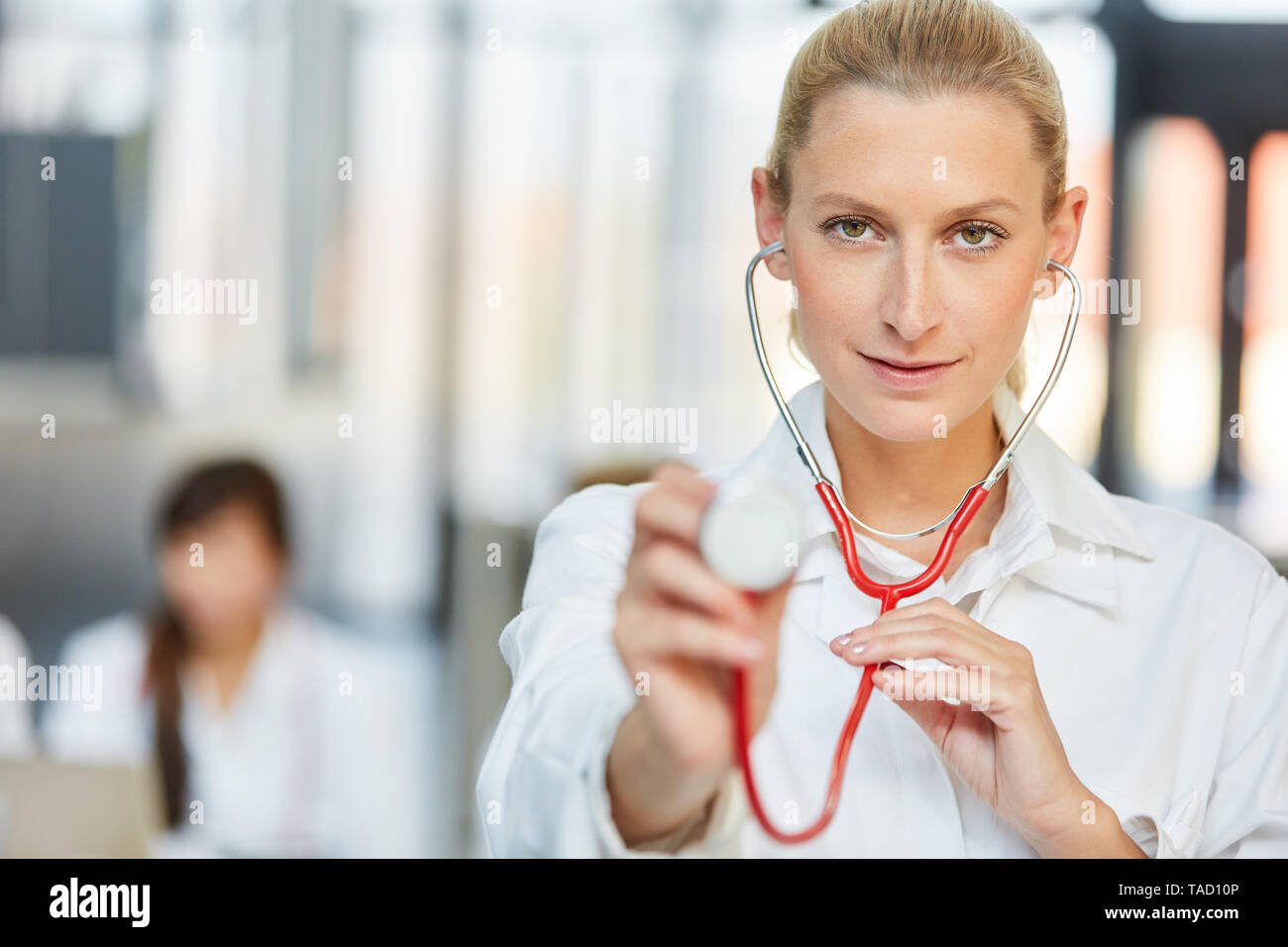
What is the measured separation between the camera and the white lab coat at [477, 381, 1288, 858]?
0.56 m

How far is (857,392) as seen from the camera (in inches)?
22.2

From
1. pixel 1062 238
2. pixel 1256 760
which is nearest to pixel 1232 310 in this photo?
pixel 1062 238

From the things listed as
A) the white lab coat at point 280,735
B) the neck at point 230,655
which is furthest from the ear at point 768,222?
the neck at point 230,655

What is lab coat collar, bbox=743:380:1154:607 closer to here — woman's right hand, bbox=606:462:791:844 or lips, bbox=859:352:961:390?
lips, bbox=859:352:961:390

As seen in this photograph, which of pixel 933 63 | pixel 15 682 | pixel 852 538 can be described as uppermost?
pixel 933 63

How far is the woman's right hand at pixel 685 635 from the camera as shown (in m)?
0.37

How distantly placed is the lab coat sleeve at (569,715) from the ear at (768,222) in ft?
0.50

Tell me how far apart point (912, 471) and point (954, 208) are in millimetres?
148

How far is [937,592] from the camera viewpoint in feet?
1.88

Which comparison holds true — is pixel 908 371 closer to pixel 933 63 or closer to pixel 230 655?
pixel 933 63

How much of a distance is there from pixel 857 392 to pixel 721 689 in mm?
226

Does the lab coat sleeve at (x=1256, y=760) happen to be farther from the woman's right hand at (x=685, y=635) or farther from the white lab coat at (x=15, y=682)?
the white lab coat at (x=15, y=682)

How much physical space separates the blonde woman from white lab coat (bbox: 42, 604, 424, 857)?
0.26 m

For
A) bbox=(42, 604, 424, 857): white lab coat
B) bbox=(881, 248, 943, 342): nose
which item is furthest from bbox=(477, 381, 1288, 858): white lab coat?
bbox=(42, 604, 424, 857): white lab coat
